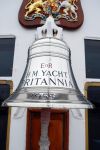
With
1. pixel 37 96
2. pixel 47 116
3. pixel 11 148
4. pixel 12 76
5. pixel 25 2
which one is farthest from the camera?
pixel 25 2

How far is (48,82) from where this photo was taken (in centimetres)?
218

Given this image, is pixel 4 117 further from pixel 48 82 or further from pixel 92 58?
pixel 92 58

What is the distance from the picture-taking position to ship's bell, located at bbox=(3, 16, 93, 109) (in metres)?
2.05

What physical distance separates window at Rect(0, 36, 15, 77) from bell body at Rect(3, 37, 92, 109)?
0.65m

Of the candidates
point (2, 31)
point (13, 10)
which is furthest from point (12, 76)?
point (13, 10)

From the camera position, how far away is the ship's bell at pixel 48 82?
2.05m

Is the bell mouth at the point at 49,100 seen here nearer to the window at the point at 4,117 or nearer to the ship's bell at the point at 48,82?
the ship's bell at the point at 48,82

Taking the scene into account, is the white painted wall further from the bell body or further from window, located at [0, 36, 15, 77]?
the bell body

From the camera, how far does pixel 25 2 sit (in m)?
3.23

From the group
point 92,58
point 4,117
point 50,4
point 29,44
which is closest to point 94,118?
point 92,58

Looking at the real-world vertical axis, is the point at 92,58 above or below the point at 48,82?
above

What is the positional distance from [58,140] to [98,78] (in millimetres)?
744

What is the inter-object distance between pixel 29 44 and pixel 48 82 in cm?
98

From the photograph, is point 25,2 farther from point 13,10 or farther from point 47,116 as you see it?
point 47,116
